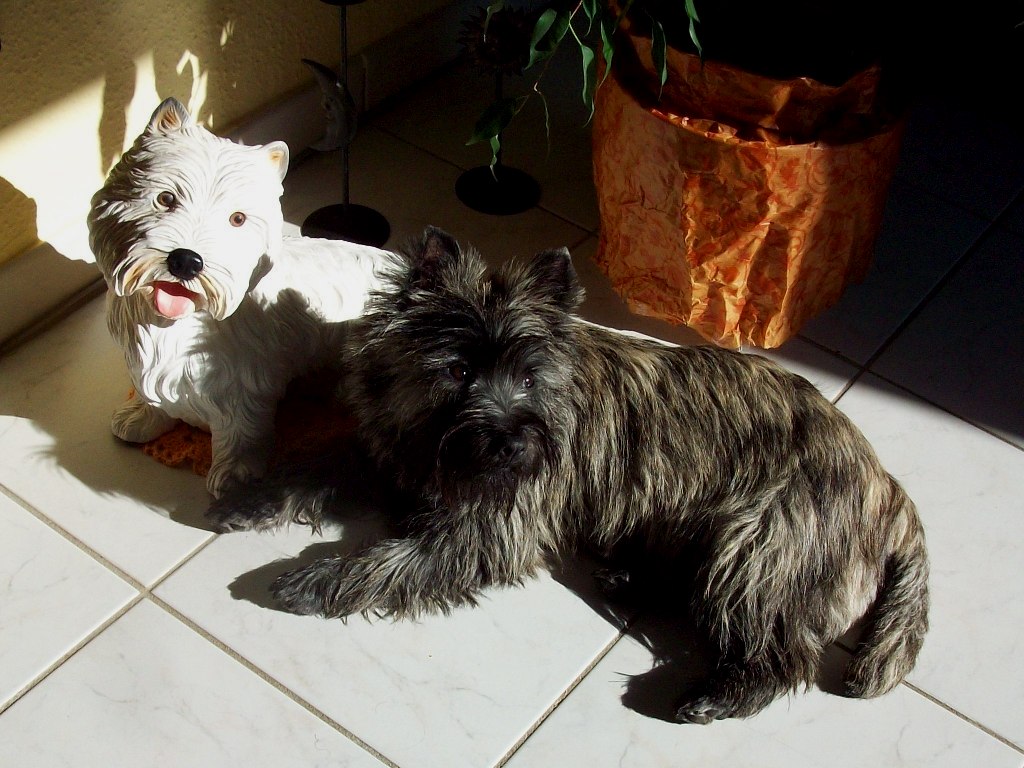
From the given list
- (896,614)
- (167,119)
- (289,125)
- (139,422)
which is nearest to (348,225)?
(289,125)

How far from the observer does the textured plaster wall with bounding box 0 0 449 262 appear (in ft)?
8.40

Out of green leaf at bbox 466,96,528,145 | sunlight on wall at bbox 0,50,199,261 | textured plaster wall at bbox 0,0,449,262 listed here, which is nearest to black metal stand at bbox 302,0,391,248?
textured plaster wall at bbox 0,0,449,262

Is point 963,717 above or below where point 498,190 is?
below

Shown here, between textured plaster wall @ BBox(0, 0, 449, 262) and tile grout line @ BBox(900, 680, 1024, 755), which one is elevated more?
textured plaster wall @ BBox(0, 0, 449, 262)

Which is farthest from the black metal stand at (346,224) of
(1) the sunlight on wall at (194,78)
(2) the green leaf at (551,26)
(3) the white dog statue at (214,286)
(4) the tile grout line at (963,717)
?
(4) the tile grout line at (963,717)

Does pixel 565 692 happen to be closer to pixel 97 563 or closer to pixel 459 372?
pixel 459 372

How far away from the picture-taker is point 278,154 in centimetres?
221

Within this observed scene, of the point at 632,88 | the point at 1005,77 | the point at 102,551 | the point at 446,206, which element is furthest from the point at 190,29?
the point at 1005,77

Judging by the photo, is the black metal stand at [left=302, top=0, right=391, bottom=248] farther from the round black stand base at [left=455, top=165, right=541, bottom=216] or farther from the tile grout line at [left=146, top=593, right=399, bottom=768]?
the tile grout line at [left=146, top=593, right=399, bottom=768]

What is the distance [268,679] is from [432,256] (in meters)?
0.85

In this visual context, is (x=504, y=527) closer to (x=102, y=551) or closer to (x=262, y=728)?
(x=262, y=728)

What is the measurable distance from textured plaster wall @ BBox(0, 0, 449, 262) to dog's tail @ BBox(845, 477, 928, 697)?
1973 millimetres

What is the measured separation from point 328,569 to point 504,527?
1.17ft

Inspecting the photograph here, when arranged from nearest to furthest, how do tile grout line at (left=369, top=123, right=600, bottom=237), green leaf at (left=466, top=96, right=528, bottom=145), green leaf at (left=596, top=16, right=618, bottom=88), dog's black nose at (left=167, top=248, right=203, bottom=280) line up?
dog's black nose at (left=167, top=248, right=203, bottom=280) → green leaf at (left=596, top=16, right=618, bottom=88) → green leaf at (left=466, top=96, right=528, bottom=145) → tile grout line at (left=369, top=123, right=600, bottom=237)
